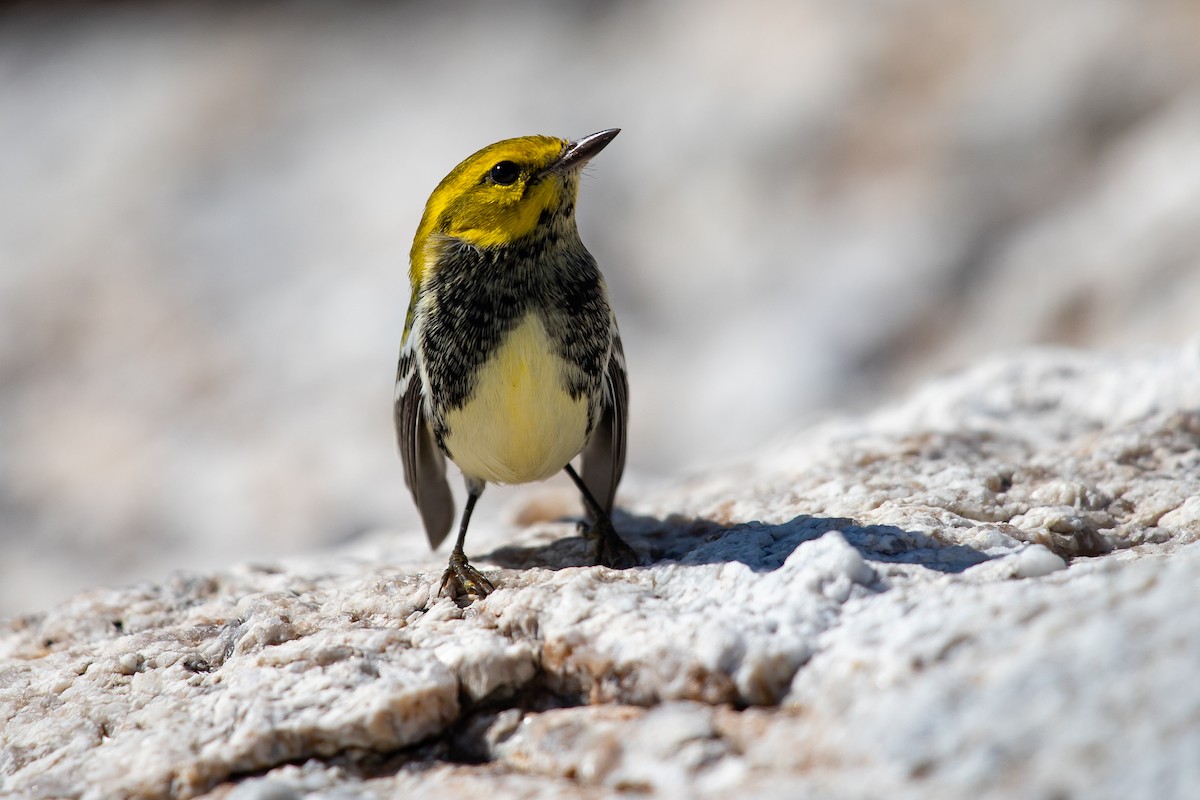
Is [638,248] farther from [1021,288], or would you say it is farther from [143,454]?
[143,454]

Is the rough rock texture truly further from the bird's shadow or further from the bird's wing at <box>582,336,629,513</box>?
the bird's wing at <box>582,336,629,513</box>

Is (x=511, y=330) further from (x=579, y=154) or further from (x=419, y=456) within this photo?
(x=419, y=456)

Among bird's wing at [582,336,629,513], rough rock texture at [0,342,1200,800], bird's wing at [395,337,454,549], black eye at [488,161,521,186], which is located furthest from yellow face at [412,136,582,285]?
rough rock texture at [0,342,1200,800]

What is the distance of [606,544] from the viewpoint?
13.5ft

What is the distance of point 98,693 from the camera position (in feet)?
10.6

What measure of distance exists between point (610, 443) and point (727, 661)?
2.06 meters

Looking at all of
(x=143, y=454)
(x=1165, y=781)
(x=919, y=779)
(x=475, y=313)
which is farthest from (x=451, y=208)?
(x=143, y=454)

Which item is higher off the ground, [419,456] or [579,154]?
[579,154]

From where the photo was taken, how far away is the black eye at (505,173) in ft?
13.5

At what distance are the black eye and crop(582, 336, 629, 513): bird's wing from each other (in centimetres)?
73

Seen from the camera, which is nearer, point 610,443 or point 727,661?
point 727,661

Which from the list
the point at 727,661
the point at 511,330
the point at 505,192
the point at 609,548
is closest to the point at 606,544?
the point at 609,548

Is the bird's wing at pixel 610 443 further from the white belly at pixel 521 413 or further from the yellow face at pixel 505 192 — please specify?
the yellow face at pixel 505 192

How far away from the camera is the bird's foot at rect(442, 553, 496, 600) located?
142 inches
